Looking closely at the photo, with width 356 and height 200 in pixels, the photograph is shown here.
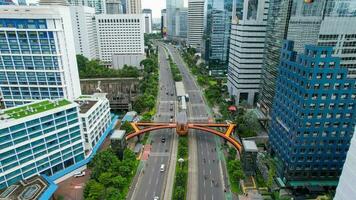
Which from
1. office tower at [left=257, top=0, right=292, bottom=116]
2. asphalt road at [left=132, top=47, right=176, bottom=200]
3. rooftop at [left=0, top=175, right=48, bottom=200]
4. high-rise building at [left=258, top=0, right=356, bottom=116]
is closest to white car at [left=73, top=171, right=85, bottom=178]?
rooftop at [left=0, top=175, right=48, bottom=200]

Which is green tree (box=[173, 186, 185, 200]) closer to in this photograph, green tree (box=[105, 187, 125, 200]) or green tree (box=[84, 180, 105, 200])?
green tree (box=[105, 187, 125, 200])

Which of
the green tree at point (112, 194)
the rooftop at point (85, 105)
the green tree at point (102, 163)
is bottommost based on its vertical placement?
the green tree at point (112, 194)

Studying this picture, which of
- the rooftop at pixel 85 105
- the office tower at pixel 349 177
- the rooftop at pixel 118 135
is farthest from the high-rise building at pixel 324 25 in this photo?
the rooftop at pixel 85 105

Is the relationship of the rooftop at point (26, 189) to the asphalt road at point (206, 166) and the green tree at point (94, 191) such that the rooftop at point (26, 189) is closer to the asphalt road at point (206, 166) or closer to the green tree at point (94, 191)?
the green tree at point (94, 191)

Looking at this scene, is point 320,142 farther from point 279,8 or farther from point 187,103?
point 187,103

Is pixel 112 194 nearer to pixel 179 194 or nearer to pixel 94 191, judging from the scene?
pixel 94 191

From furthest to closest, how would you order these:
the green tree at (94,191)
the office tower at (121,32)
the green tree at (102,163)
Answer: the office tower at (121,32), the green tree at (102,163), the green tree at (94,191)

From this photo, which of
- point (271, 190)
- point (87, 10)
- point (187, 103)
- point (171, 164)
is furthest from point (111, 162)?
point (87, 10)
